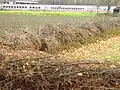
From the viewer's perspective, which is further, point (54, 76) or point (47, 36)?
point (47, 36)

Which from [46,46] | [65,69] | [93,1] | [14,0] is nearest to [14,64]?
[65,69]

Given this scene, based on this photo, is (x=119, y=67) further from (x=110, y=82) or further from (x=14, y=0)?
(x=14, y=0)

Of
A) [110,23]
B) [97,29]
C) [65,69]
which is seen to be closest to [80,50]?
[97,29]

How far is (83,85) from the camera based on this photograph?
552 centimetres

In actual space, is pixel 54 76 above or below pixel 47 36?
above

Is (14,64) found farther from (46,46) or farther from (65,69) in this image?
(46,46)

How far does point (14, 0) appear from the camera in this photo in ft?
149

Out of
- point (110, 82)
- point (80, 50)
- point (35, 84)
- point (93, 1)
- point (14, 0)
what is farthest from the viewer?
point (93, 1)

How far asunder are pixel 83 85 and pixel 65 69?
0.41 m

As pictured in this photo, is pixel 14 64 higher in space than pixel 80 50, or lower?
higher

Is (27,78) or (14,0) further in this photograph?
(14,0)

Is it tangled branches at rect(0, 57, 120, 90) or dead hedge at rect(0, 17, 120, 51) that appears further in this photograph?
dead hedge at rect(0, 17, 120, 51)

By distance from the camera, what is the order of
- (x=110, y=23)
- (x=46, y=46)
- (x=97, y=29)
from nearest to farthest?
(x=46, y=46)
(x=97, y=29)
(x=110, y=23)

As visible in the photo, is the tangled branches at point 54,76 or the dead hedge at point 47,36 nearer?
the tangled branches at point 54,76
